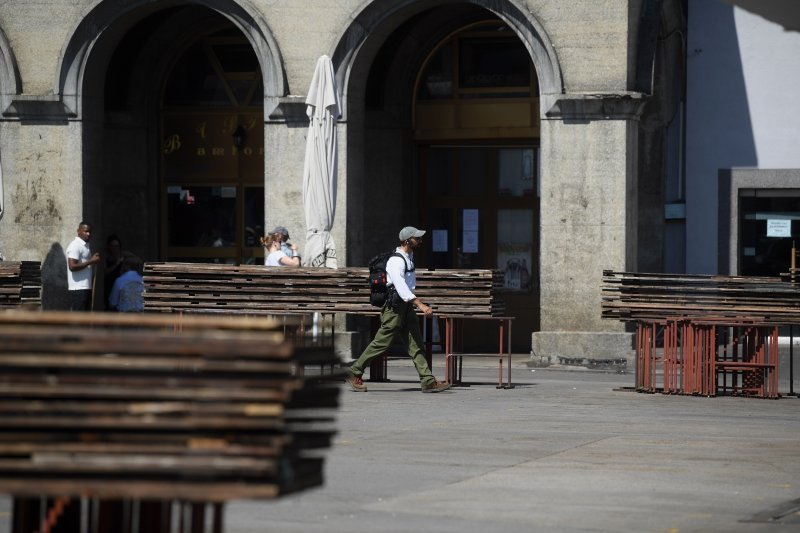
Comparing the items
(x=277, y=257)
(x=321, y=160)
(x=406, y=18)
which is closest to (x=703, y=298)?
(x=321, y=160)

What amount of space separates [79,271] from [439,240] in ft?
19.3

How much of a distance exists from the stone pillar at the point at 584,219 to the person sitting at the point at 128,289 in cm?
552

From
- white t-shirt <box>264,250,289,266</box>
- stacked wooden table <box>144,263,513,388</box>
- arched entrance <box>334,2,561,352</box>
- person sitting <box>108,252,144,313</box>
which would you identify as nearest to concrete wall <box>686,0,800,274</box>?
arched entrance <box>334,2,561,352</box>

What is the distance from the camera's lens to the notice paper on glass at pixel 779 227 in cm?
2297

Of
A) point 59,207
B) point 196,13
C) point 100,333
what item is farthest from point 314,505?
point 196,13

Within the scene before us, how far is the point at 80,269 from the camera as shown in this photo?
2139 cm

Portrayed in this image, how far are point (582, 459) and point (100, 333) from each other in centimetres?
644

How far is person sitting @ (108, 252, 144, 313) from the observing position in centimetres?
2247

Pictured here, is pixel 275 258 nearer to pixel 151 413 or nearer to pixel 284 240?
pixel 284 240

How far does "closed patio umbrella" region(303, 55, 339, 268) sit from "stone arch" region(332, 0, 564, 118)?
62.7 inches

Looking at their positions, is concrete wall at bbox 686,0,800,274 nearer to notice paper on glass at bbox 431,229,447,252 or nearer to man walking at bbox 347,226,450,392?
notice paper on glass at bbox 431,229,447,252

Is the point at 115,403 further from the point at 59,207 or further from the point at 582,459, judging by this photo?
the point at 59,207

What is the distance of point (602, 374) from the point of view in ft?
68.2

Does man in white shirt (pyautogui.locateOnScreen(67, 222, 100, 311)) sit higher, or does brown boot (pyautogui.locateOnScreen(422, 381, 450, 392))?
man in white shirt (pyautogui.locateOnScreen(67, 222, 100, 311))
